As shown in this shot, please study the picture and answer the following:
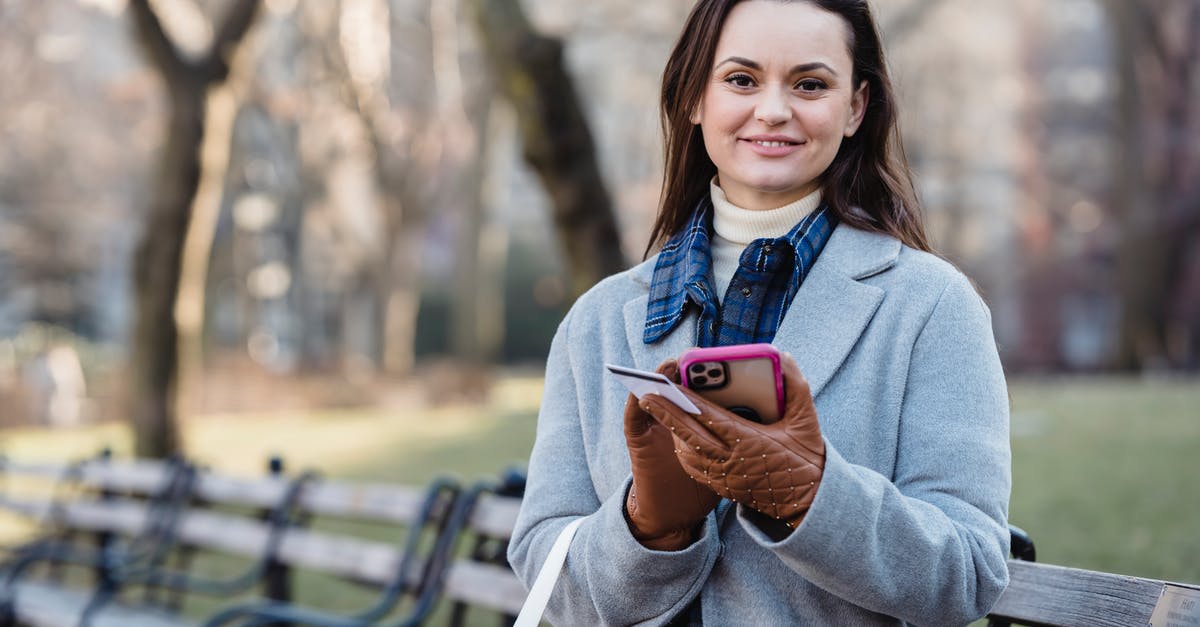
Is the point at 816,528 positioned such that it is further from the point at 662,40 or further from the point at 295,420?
the point at 662,40

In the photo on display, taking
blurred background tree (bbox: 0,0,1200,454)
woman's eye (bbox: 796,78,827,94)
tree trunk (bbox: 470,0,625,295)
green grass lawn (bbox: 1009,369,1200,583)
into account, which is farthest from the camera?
blurred background tree (bbox: 0,0,1200,454)

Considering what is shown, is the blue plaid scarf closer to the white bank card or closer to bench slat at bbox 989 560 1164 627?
the white bank card

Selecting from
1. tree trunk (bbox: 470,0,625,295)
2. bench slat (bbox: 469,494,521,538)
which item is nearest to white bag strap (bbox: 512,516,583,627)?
bench slat (bbox: 469,494,521,538)

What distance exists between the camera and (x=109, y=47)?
103 feet

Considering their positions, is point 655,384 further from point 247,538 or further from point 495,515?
point 247,538

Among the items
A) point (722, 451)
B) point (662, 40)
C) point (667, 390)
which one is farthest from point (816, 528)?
point (662, 40)

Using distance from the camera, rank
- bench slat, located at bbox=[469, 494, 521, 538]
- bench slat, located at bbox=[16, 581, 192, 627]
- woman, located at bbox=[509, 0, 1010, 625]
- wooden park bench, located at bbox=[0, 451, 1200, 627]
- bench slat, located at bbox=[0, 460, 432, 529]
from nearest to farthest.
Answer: woman, located at bbox=[509, 0, 1010, 625] → wooden park bench, located at bbox=[0, 451, 1200, 627] → bench slat, located at bbox=[469, 494, 521, 538] → bench slat, located at bbox=[0, 460, 432, 529] → bench slat, located at bbox=[16, 581, 192, 627]

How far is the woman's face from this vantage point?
91.3 inches

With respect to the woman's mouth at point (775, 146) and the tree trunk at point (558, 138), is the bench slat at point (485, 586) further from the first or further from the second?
the tree trunk at point (558, 138)

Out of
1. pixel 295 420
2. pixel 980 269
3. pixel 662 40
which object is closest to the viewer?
pixel 295 420

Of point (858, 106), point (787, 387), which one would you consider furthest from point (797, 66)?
point (787, 387)

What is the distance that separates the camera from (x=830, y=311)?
7.66 ft

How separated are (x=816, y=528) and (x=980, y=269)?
100 ft

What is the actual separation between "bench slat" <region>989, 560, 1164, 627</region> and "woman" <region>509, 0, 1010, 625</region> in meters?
0.45
